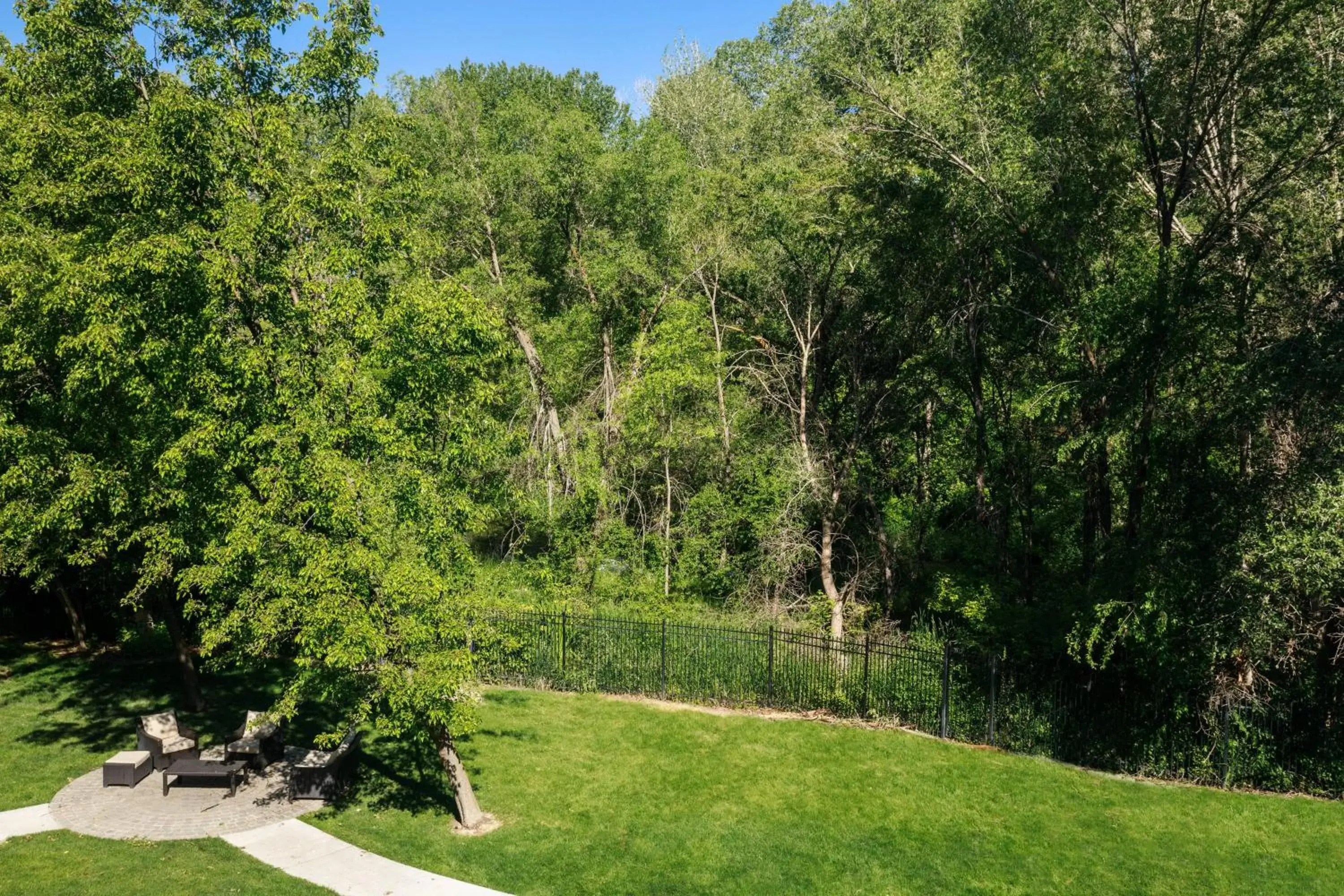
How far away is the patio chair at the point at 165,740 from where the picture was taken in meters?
13.0

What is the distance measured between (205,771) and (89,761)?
10.3 feet

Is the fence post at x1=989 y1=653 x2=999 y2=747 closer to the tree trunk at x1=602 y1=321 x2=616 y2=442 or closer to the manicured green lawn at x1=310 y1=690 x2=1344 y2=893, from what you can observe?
the manicured green lawn at x1=310 y1=690 x2=1344 y2=893

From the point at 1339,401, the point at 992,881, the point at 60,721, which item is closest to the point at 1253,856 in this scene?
the point at 992,881

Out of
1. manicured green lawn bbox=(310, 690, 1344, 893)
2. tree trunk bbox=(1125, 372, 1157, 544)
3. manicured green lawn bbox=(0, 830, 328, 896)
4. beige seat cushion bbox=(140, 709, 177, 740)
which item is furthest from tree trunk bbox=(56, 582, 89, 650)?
tree trunk bbox=(1125, 372, 1157, 544)

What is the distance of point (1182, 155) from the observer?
13.6 metres

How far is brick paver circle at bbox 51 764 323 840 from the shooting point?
11391 mm

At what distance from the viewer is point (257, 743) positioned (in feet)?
42.8

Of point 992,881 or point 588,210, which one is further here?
point 588,210

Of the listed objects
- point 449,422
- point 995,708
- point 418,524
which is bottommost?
point 995,708

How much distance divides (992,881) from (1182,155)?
441 inches

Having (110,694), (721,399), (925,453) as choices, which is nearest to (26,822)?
(110,694)

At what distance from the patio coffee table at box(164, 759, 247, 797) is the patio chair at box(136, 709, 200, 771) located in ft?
1.87

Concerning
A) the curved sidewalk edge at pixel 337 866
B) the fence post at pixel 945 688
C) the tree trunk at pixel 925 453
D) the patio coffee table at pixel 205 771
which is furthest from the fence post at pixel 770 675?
the patio coffee table at pixel 205 771

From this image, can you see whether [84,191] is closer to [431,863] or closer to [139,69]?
[139,69]
